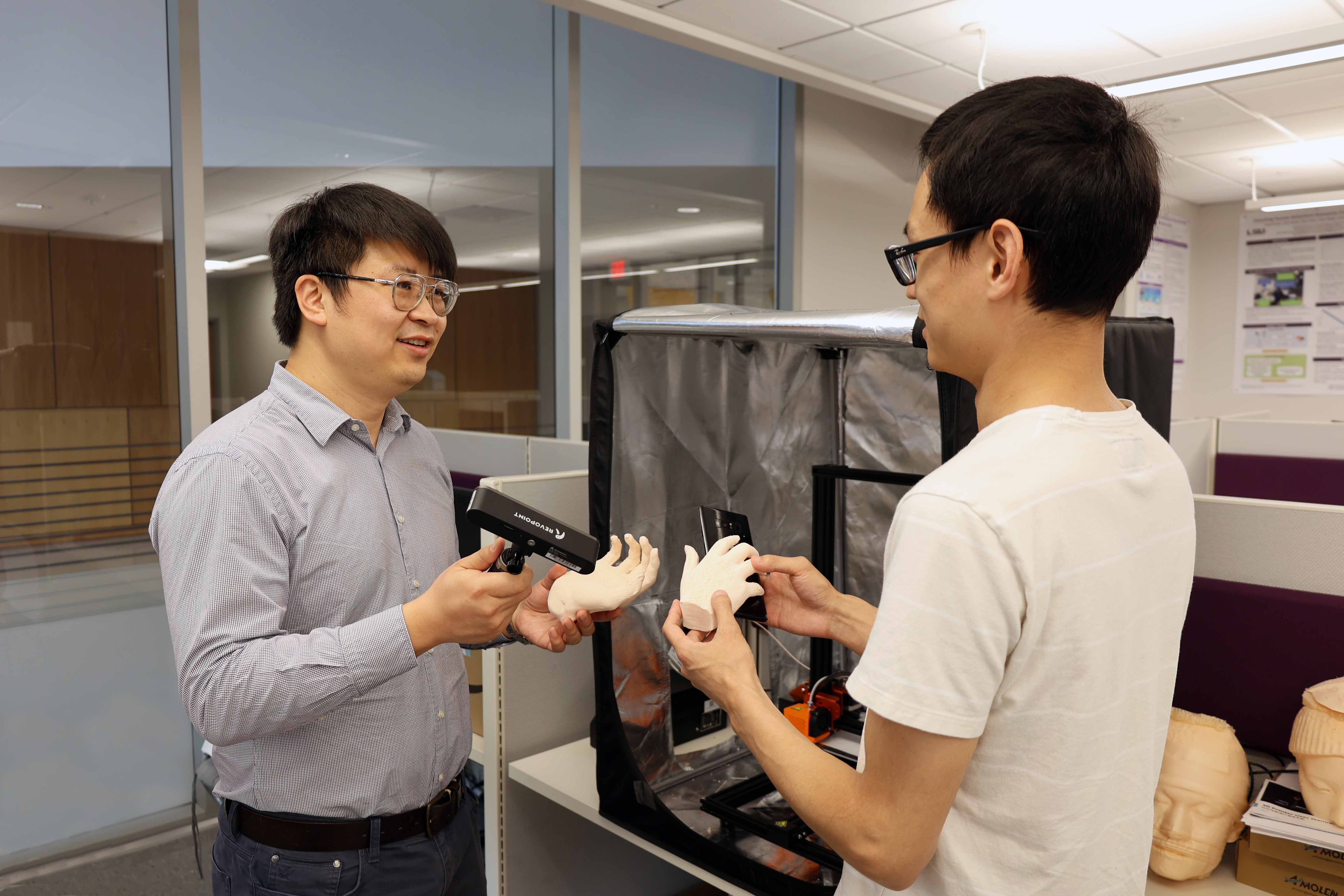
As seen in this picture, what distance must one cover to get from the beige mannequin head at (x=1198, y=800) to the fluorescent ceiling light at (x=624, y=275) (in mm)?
3097

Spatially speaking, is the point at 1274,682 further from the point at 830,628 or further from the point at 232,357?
the point at 232,357

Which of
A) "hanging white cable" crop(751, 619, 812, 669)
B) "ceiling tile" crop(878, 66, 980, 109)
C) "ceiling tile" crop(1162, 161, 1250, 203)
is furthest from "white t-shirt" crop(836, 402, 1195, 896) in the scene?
"ceiling tile" crop(1162, 161, 1250, 203)

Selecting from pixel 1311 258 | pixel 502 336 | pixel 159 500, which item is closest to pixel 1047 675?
pixel 159 500

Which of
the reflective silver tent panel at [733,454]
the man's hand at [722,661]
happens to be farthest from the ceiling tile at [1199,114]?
the man's hand at [722,661]

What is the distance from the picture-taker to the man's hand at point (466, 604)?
1007 millimetres

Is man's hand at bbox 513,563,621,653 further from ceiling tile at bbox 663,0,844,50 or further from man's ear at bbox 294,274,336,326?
ceiling tile at bbox 663,0,844,50

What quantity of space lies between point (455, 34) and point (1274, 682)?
132 inches

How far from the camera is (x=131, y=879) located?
8.59ft

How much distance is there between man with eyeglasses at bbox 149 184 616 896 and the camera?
101cm

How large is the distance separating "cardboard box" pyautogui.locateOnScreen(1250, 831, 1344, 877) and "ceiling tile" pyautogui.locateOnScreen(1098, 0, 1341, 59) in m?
2.80

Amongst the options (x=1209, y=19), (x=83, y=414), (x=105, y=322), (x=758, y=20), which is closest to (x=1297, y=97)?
(x=1209, y=19)

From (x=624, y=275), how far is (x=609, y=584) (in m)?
3.13

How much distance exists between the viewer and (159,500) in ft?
3.57

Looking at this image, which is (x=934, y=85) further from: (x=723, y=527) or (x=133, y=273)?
(x=723, y=527)
